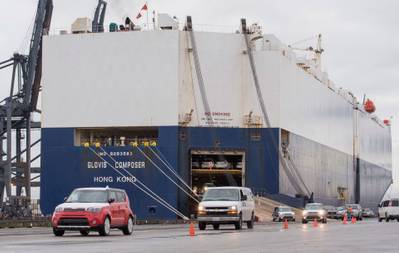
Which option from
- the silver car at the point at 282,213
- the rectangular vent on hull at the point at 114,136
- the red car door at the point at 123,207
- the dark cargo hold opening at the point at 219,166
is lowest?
the silver car at the point at 282,213

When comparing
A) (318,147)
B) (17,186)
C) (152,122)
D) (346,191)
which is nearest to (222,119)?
(152,122)

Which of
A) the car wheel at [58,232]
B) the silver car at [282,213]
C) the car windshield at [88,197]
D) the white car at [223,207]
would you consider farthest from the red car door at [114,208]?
the silver car at [282,213]

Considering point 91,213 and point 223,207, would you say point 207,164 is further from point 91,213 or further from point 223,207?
point 91,213

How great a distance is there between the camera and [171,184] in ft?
189

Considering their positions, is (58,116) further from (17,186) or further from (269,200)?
(17,186)

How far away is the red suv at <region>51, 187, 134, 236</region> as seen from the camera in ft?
91.4

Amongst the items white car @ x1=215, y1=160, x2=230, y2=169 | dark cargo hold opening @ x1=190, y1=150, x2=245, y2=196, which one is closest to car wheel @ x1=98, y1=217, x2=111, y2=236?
dark cargo hold opening @ x1=190, y1=150, x2=245, y2=196

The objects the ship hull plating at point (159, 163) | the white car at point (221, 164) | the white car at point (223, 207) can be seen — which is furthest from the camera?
the white car at point (221, 164)

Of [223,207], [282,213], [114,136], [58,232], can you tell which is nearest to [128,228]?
[58,232]

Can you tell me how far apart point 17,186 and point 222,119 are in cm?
2678

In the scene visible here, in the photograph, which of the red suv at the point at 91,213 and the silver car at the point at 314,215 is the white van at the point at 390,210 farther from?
the red suv at the point at 91,213

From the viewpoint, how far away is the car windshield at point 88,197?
2880 cm

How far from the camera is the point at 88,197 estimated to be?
2900 centimetres

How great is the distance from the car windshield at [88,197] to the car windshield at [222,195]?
861cm
